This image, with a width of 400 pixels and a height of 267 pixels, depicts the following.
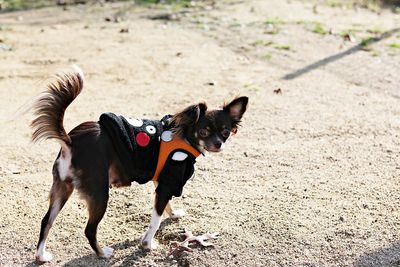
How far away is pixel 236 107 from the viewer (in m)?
4.51

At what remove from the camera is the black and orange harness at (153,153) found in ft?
14.0

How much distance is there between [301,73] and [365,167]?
3.27 metres

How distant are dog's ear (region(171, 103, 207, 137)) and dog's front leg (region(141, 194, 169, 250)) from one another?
0.49 metres

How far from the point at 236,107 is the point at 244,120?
2.70m

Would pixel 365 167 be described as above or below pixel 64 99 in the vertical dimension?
below

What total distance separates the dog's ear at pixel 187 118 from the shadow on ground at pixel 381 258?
153cm

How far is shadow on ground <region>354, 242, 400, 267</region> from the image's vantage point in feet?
14.5

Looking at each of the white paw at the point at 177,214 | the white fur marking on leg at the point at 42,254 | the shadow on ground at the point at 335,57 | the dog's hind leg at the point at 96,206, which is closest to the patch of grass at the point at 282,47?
the shadow on ground at the point at 335,57

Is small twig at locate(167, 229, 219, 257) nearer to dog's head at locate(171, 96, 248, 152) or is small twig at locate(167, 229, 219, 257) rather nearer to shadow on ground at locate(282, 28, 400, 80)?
dog's head at locate(171, 96, 248, 152)

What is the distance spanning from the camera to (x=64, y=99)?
410cm

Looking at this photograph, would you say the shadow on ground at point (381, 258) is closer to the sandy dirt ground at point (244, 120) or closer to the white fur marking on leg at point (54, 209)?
the sandy dirt ground at point (244, 120)

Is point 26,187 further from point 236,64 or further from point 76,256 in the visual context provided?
point 236,64

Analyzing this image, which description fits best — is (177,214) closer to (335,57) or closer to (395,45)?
(335,57)

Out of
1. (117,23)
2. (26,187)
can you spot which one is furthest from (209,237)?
(117,23)
